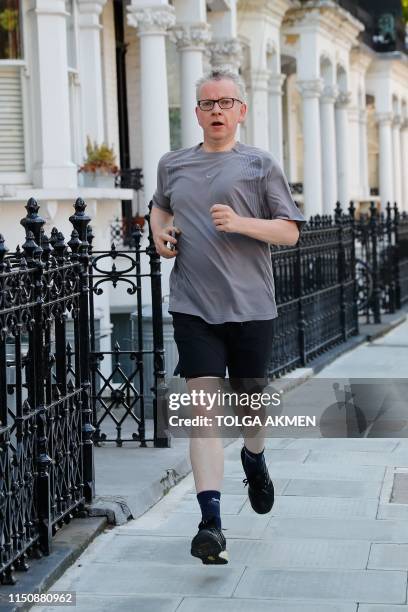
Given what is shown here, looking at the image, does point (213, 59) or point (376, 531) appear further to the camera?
point (213, 59)

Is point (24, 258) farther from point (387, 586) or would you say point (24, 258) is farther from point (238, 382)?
point (387, 586)

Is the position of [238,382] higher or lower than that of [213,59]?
lower

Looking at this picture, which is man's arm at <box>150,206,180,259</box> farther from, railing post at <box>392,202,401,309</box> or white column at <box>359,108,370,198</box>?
white column at <box>359,108,370,198</box>

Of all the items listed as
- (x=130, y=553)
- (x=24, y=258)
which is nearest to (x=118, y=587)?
(x=130, y=553)

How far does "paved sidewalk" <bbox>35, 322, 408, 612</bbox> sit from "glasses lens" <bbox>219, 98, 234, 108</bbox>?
1.91m

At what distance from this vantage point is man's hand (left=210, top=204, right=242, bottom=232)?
220 inches

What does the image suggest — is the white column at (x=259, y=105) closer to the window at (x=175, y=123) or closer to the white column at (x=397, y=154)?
the window at (x=175, y=123)

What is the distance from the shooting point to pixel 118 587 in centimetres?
560

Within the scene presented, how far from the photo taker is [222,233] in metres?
5.77

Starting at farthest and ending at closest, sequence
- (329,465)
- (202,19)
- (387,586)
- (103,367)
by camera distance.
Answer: (202,19) → (103,367) → (329,465) → (387,586)

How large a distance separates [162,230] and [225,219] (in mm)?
395

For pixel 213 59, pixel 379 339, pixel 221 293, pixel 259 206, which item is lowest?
pixel 379 339

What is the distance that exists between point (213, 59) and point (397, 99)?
813 inches

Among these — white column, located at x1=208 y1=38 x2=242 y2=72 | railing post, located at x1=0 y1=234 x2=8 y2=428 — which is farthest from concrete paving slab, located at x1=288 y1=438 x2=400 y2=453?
white column, located at x1=208 y1=38 x2=242 y2=72
